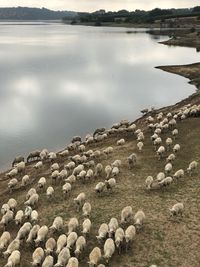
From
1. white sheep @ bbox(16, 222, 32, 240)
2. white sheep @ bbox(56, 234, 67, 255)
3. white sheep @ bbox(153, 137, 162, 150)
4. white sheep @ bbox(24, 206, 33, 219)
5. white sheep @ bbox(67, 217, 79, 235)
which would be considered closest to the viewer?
white sheep @ bbox(56, 234, 67, 255)

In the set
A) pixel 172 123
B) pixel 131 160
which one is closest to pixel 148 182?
pixel 131 160

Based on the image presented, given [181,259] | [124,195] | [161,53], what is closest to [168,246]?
[181,259]

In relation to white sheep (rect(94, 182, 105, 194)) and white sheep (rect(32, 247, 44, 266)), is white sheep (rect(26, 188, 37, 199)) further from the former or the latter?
white sheep (rect(32, 247, 44, 266))

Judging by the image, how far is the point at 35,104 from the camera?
49.5m

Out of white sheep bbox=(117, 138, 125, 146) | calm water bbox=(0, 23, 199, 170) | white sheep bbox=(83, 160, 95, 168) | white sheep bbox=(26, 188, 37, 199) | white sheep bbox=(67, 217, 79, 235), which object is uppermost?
white sheep bbox=(67, 217, 79, 235)

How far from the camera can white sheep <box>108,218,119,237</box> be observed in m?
17.2

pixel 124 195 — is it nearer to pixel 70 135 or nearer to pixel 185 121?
pixel 185 121

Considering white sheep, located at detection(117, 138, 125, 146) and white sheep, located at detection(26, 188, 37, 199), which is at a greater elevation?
white sheep, located at detection(26, 188, 37, 199)

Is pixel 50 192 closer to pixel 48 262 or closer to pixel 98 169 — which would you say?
pixel 98 169

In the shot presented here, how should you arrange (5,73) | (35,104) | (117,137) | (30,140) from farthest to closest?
(5,73) → (35,104) → (30,140) → (117,137)

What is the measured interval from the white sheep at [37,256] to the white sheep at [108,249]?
217 centimetres

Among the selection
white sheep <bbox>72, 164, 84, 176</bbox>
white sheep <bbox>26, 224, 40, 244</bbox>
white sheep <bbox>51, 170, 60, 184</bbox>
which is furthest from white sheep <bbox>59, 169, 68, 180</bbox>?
white sheep <bbox>26, 224, 40, 244</bbox>

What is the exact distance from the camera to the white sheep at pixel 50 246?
53.2ft

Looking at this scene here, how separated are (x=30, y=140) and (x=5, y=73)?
36120 millimetres
